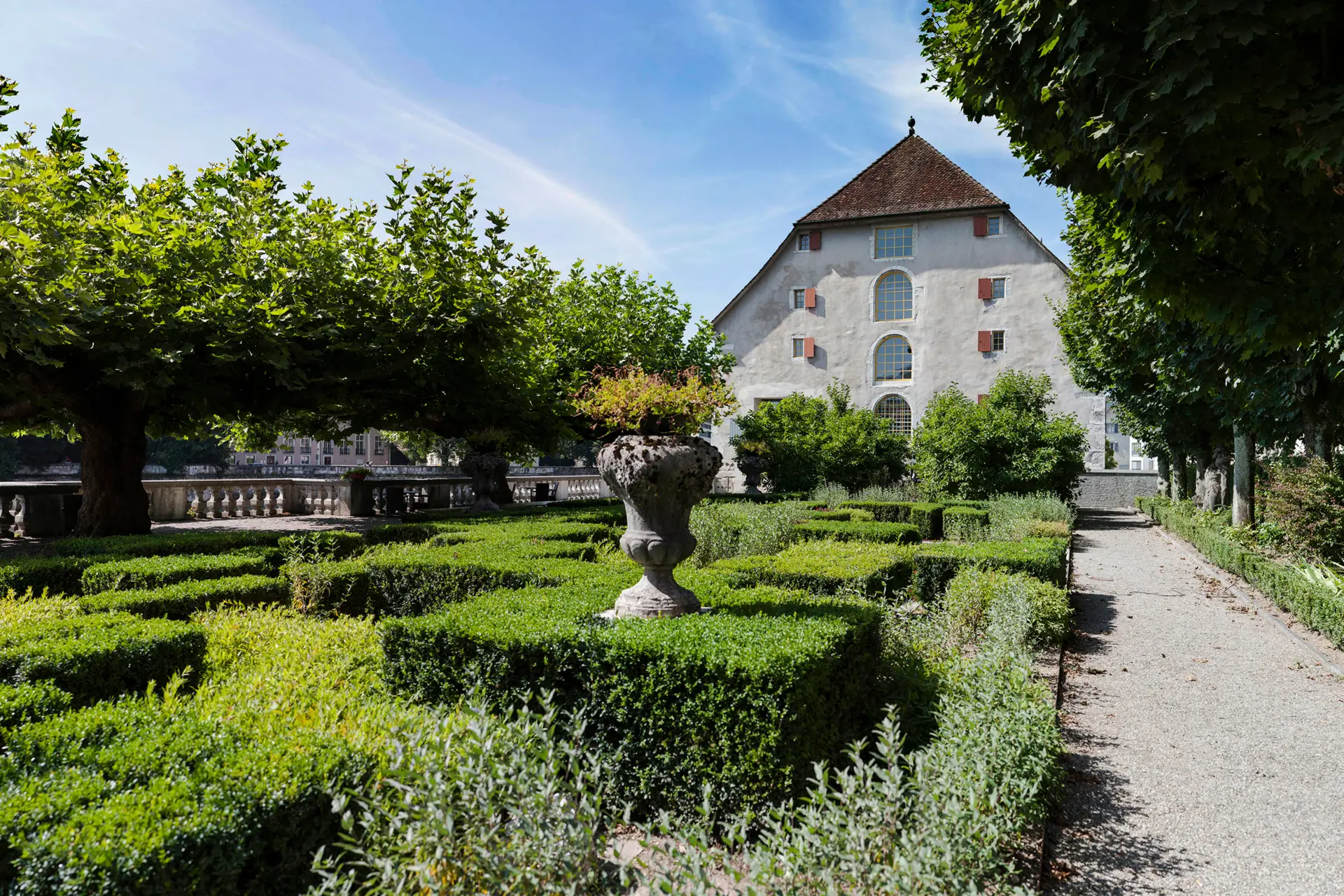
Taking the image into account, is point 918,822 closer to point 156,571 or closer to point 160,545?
point 156,571

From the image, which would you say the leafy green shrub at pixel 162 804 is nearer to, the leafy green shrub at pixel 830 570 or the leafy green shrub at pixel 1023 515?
the leafy green shrub at pixel 830 570

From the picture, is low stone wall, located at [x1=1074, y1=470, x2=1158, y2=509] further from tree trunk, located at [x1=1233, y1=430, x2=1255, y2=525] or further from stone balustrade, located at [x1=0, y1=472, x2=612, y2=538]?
stone balustrade, located at [x1=0, y1=472, x2=612, y2=538]

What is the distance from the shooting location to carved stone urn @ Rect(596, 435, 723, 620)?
208 inches

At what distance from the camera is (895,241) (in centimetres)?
3438

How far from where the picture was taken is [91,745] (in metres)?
3.34

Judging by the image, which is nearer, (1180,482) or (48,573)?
(48,573)

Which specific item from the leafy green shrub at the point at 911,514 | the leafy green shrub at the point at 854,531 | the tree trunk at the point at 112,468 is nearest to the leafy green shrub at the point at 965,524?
the leafy green shrub at the point at 911,514

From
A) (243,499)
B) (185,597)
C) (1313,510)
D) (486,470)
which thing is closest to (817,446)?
(486,470)

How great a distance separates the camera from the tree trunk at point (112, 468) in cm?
1221

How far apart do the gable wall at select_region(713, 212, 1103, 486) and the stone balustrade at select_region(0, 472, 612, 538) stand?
16045 millimetres

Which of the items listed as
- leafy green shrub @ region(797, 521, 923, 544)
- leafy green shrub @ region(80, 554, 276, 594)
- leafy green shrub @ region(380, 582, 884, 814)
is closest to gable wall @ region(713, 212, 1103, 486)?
leafy green shrub @ region(797, 521, 923, 544)

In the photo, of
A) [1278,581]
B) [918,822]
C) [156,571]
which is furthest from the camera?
[1278,581]

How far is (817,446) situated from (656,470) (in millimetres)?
21151

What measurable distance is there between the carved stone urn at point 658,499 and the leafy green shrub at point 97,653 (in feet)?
9.82
